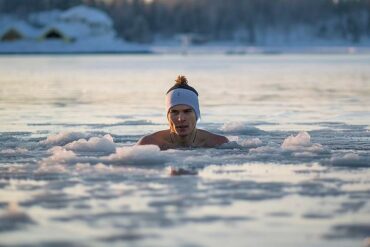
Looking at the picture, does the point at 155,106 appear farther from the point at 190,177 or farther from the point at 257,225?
the point at 257,225

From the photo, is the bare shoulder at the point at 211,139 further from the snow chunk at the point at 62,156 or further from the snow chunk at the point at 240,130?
the snow chunk at the point at 240,130

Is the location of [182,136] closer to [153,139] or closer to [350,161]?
[153,139]

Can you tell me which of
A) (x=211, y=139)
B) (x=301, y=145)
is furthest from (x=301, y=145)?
(x=211, y=139)

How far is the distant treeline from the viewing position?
158 meters

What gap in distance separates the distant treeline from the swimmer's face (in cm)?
14239

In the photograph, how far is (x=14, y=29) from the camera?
4601 inches

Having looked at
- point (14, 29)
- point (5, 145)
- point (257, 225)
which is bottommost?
point (257, 225)

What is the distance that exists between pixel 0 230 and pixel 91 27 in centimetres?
11420

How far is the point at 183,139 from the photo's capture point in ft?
31.5

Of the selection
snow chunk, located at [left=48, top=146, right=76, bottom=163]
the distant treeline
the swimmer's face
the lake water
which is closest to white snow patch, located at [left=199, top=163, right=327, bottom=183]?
the lake water

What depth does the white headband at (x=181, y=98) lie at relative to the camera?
31.6 ft

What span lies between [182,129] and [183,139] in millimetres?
108

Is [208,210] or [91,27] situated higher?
[91,27]

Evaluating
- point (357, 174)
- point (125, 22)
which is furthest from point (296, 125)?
point (125, 22)
